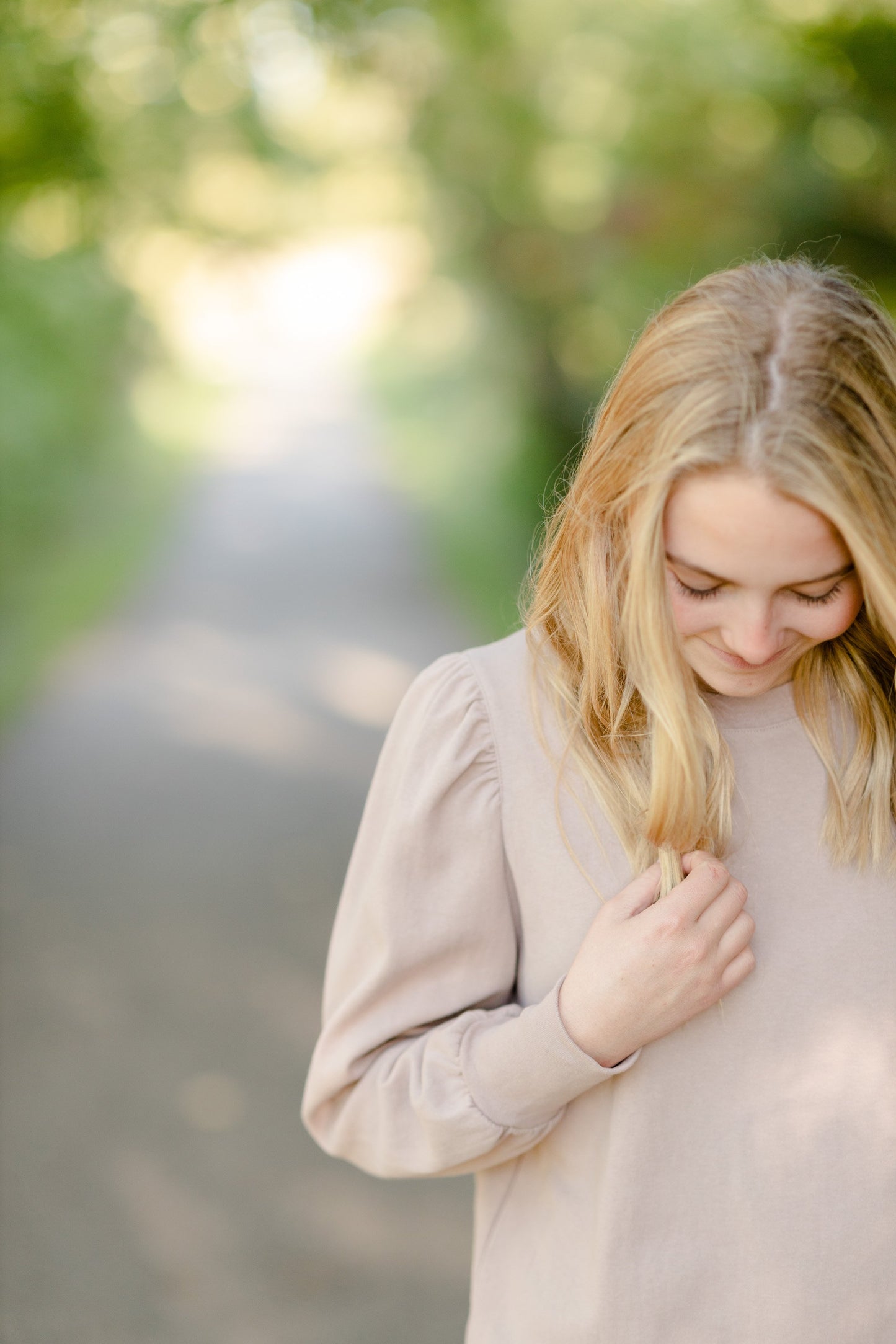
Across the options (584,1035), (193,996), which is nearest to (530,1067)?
(584,1035)

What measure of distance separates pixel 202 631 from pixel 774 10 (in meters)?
5.19

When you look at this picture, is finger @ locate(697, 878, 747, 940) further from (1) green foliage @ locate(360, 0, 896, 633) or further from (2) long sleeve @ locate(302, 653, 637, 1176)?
(1) green foliage @ locate(360, 0, 896, 633)

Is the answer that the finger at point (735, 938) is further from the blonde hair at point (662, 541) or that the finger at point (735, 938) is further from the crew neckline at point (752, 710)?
the crew neckline at point (752, 710)

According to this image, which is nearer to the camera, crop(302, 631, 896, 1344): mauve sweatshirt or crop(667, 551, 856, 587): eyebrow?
crop(667, 551, 856, 587): eyebrow

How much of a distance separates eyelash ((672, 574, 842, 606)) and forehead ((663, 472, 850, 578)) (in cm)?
4

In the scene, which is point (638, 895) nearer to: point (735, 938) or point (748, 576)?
point (735, 938)

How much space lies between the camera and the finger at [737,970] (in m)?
1.37

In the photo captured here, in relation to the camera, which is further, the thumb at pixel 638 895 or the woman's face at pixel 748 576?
the thumb at pixel 638 895

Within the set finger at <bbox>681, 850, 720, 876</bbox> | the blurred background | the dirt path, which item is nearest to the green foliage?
the blurred background

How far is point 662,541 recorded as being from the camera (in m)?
1.29

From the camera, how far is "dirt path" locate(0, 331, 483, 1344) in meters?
3.27

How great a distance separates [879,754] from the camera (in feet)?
4.82

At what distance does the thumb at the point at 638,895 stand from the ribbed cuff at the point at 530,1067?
107 mm

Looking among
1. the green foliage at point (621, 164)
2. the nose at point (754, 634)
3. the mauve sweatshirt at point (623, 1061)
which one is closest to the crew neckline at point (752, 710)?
the mauve sweatshirt at point (623, 1061)
